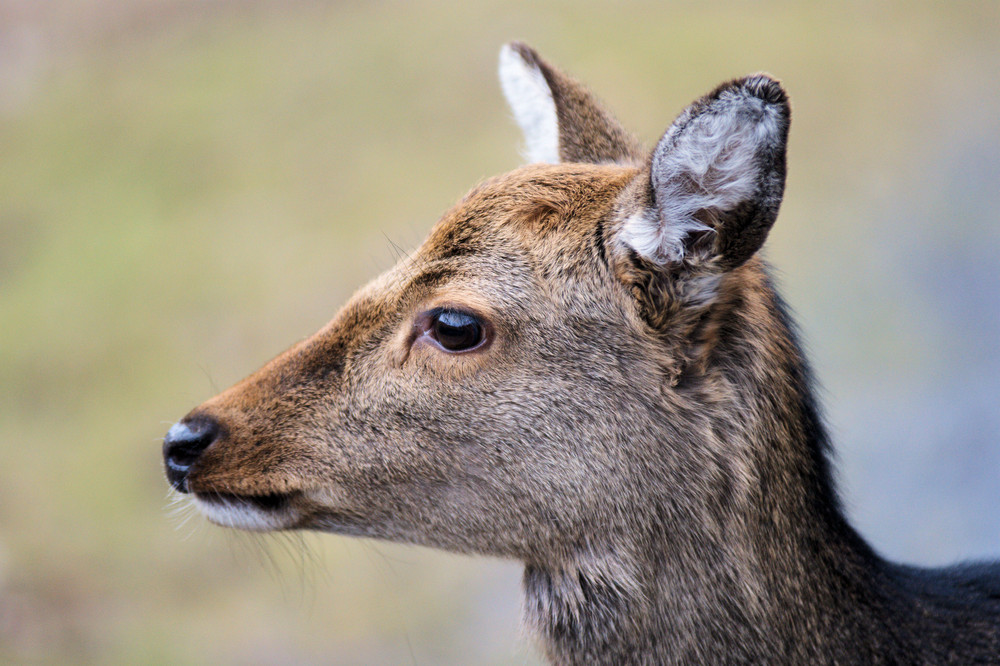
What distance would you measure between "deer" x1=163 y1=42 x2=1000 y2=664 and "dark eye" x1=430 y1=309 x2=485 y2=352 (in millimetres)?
10

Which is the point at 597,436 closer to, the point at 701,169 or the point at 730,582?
the point at 730,582

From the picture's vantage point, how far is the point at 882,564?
358 cm

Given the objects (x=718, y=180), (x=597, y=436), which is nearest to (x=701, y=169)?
(x=718, y=180)

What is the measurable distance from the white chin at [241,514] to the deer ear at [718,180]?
1495 millimetres

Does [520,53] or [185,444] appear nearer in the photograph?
[185,444]

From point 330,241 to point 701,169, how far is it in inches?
326

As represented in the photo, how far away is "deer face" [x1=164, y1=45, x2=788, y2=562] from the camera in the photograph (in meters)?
3.12

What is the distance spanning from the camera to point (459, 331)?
326cm

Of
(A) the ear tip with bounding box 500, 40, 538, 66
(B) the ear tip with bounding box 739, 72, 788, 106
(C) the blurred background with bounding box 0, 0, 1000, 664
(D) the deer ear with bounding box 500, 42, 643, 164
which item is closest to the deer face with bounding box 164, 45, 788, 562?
(B) the ear tip with bounding box 739, 72, 788, 106

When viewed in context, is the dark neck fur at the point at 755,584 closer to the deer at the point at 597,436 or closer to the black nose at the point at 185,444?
the deer at the point at 597,436

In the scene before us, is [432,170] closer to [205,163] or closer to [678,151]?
[205,163]

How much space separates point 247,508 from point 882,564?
88.4 inches

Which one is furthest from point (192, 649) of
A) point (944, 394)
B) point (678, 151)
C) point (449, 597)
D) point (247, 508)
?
point (944, 394)

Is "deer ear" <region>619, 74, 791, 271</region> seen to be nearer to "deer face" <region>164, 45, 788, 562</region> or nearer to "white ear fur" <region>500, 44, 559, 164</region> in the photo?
"deer face" <region>164, 45, 788, 562</region>
